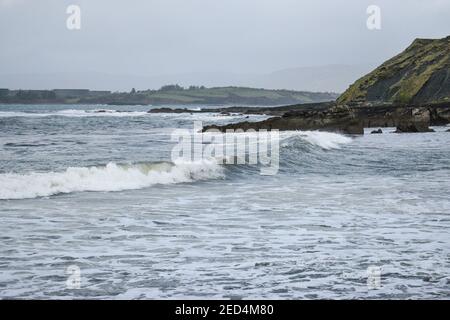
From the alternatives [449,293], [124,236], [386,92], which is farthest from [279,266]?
[386,92]

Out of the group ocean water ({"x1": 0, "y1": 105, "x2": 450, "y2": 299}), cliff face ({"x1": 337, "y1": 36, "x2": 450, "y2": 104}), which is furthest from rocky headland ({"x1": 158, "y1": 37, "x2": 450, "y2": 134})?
ocean water ({"x1": 0, "y1": 105, "x2": 450, "y2": 299})

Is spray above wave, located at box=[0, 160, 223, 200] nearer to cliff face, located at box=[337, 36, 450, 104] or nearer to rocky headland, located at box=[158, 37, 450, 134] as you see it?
rocky headland, located at box=[158, 37, 450, 134]

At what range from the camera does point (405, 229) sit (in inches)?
403

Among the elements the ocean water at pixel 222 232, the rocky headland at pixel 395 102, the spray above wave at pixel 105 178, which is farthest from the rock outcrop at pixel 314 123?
the spray above wave at pixel 105 178

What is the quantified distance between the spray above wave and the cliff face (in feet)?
172

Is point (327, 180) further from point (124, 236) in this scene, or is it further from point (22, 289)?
Result: point (22, 289)

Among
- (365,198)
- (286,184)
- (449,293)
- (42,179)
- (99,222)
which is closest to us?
(449,293)

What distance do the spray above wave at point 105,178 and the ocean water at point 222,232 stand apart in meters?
0.04

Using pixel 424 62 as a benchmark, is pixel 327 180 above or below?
below

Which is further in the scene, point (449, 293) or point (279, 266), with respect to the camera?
point (279, 266)

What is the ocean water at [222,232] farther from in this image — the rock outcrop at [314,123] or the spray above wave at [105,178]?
the rock outcrop at [314,123]

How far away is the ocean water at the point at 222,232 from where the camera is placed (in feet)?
23.0

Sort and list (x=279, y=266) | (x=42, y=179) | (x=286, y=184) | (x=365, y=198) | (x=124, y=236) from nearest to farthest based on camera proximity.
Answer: (x=279, y=266) < (x=124, y=236) < (x=365, y=198) < (x=42, y=179) < (x=286, y=184)

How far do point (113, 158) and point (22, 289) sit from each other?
655 inches
